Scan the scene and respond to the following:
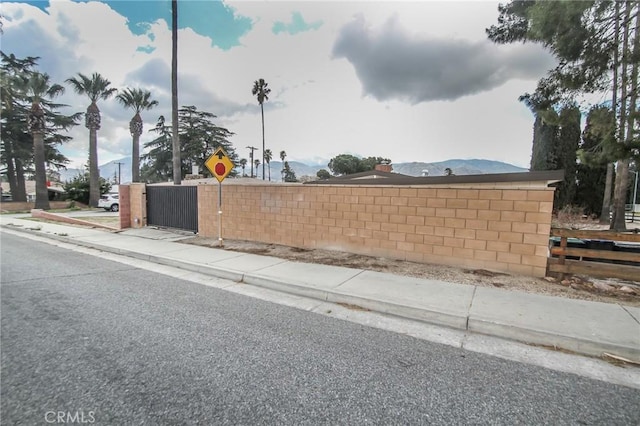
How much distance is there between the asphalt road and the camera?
2330 millimetres

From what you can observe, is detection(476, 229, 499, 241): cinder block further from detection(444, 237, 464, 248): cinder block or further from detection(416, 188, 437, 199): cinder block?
detection(416, 188, 437, 199): cinder block

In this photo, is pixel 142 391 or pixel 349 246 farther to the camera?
pixel 349 246

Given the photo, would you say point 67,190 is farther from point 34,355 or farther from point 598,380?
point 598,380

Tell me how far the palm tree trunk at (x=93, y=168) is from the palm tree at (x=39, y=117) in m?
3.63

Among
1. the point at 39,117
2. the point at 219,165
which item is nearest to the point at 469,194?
the point at 219,165

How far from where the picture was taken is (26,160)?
32750 mm

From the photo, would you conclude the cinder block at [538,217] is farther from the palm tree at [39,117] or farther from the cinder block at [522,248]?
the palm tree at [39,117]

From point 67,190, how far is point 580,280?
4154cm

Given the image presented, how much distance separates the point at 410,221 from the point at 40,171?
3269 centimetres

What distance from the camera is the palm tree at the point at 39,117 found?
25.2m

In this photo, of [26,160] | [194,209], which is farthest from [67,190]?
[194,209]

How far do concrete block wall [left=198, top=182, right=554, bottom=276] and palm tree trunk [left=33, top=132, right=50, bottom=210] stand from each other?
26685 mm

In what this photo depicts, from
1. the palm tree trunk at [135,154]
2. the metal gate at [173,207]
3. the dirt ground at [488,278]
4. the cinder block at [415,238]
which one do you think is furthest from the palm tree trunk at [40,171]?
the cinder block at [415,238]

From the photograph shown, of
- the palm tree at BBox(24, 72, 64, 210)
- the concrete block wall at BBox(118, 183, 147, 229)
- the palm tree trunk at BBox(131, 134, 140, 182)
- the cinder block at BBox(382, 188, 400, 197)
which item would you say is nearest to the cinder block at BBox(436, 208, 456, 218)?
the cinder block at BBox(382, 188, 400, 197)
